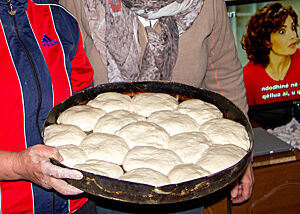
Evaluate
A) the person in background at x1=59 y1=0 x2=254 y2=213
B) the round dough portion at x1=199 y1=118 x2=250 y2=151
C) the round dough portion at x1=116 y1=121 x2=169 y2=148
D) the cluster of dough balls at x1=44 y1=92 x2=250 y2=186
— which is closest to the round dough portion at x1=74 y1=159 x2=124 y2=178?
the cluster of dough balls at x1=44 y1=92 x2=250 y2=186

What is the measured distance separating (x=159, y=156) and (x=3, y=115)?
1.62 feet

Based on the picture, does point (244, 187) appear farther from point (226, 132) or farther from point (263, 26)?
point (263, 26)

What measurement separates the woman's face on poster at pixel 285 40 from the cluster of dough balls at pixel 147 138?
1.25 m

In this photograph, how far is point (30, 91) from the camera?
3.32ft

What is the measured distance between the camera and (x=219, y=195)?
6.07ft

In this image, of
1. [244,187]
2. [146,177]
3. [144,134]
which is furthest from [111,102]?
[244,187]

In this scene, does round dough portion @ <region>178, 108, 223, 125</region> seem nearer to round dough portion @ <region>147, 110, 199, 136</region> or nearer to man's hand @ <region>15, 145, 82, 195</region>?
round dough portion @ <region>147, 110, 199, 136</region>

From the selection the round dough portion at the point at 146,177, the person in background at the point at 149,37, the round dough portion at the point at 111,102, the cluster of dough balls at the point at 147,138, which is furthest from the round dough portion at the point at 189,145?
the person in background at the point at 149,37

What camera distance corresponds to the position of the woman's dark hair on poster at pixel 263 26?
2129mm

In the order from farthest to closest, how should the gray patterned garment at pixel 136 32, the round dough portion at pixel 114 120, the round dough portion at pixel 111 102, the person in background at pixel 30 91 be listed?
the gray patterned garment at pixel 136 32 → the round dough portion at pixel 111 102 → the round dough portion at pixel 114 120 → the person in background at pixel 30 91

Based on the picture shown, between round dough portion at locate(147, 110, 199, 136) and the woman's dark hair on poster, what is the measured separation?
124 cm

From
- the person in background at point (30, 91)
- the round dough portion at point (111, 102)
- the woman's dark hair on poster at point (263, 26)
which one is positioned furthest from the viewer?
the woman's dark hair on poster at point (263, 26)

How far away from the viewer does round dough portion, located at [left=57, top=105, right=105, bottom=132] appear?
1.08 meters

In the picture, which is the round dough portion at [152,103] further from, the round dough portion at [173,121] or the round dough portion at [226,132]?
the round dough portion at [226,132]
